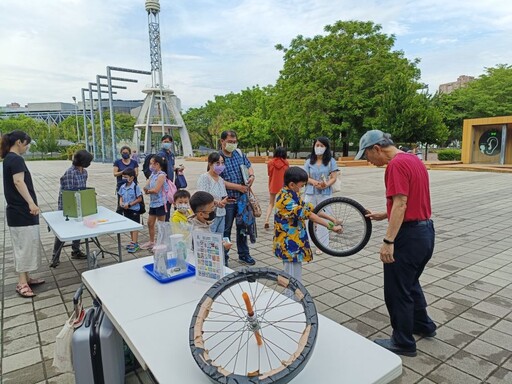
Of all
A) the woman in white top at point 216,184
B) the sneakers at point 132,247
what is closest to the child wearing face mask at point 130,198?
the sneakers at point 132,247

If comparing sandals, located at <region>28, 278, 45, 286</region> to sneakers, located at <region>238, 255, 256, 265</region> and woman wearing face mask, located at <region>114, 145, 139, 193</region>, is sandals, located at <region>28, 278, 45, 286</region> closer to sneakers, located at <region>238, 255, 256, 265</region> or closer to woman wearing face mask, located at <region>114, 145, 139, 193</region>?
woman wearing face mask, located at <region>114, 145, 139, 193</region>

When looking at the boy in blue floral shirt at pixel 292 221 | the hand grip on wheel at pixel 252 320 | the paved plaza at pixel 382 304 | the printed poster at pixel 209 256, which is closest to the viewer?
the hand grip on wheel at pixel 252 320

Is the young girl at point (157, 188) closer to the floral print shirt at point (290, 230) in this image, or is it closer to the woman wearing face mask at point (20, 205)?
the woman wearing face mask at point (20, 205)

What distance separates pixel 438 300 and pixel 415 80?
25809mm

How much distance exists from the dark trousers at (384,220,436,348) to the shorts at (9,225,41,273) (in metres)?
3.66

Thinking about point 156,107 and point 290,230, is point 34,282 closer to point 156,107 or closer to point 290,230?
point 290,230

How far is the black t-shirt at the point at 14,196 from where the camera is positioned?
3.41 metres

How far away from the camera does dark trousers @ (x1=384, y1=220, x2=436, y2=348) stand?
2.33 m

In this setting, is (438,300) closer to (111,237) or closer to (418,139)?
(111,237)

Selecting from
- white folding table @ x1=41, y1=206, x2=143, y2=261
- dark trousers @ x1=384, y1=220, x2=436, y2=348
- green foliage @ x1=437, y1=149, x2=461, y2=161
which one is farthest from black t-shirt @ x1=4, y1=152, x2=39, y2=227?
green foliage @ x1=437, y1=149, x2=461, y2=161

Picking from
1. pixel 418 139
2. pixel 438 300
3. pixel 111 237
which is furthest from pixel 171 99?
pixel 438 300

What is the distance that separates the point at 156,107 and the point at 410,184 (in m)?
47.4

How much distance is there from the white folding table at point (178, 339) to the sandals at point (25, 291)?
2129 mm

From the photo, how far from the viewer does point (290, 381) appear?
122 centimetres
